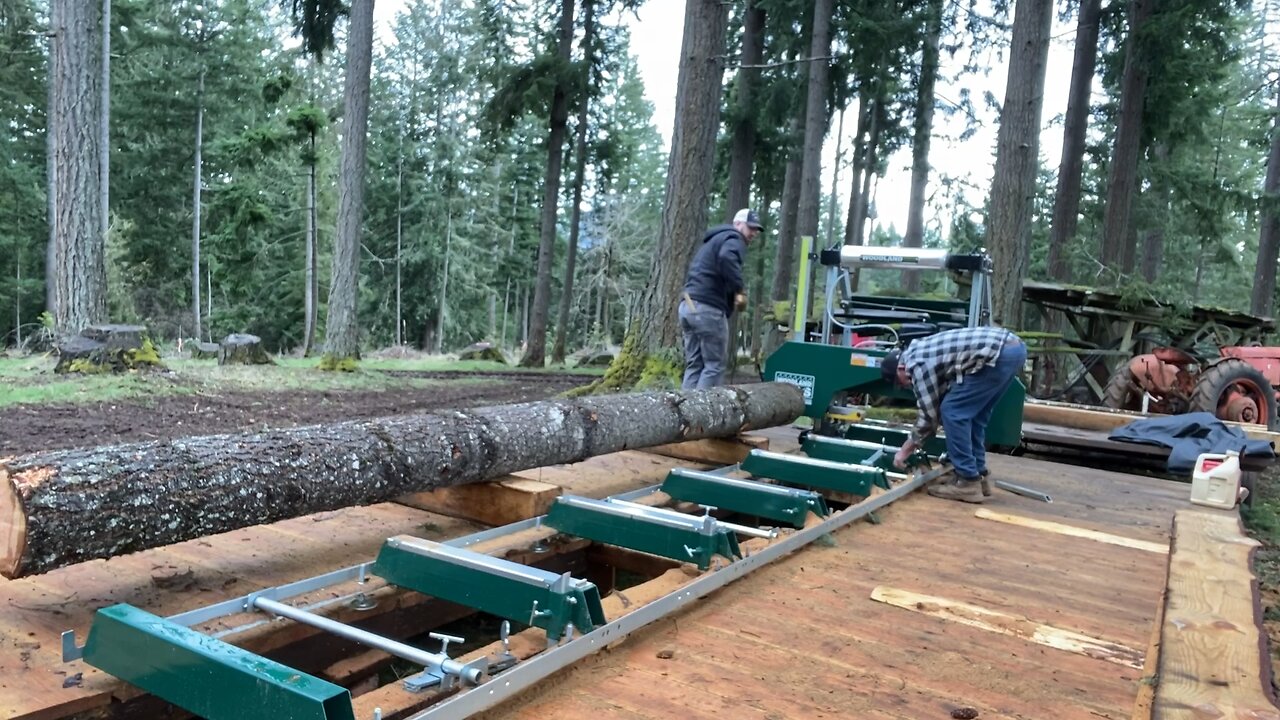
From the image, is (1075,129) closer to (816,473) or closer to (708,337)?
(708,337)

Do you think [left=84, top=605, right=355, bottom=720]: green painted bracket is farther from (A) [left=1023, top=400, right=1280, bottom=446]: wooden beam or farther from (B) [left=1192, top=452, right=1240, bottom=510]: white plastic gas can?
(A) [left=1023, top=400, right=1280, bottom=446]: wooden beam

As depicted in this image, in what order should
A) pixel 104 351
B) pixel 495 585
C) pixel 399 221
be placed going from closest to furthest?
pixel 495 585, pixel 104 351, pixel 399 221

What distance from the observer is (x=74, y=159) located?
10.8m

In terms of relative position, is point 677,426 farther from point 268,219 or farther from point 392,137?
point 392,137

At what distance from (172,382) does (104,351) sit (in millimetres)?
1132

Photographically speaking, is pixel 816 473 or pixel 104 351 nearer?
pixel 816 473

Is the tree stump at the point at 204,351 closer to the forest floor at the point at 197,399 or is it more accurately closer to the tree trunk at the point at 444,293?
the forest floor at the point at 197,399

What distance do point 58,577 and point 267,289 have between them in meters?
33.7

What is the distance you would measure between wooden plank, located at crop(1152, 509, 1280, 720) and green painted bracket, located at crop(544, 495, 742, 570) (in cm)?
147

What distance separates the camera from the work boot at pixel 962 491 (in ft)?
16.9

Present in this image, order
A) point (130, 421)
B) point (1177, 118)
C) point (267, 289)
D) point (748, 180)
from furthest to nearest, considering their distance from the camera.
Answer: point (267, 289) < point (748, 180) < point (1177, 118) < point (130, 421)

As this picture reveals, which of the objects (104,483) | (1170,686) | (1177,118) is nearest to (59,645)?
(104,483)

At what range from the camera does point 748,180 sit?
1809 cm

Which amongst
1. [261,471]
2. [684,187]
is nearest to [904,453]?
[261,471]
